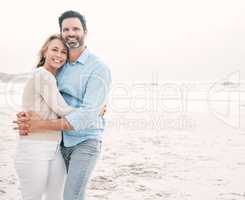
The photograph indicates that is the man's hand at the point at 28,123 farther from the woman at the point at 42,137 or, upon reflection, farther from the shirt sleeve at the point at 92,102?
the shirt sleeve at the point at 92,102

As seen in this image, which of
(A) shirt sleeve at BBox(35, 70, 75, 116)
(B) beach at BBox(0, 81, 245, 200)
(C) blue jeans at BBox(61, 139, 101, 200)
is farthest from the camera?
(B) beach at BBox(0, 81, 245, 200)

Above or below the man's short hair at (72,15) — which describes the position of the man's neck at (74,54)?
below

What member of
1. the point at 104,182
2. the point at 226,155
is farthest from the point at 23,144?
the point at 226,155

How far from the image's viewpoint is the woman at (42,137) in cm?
245

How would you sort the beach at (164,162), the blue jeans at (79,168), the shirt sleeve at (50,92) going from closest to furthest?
1. the shirt sleeve at (50,92)
2. the blue jeans at (79,168)
3. the beach at (164,162)

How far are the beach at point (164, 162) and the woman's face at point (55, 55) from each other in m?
2.39

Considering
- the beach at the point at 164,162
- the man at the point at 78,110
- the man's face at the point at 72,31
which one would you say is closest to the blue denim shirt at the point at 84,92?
the man at the point at 78,110

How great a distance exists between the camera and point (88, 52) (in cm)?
267

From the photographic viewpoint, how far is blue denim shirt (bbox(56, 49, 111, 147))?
2.48 metres

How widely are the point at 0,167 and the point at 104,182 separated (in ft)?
6.12

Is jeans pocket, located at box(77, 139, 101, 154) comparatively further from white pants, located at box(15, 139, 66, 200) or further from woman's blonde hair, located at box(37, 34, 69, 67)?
woman's blonde hair, located at box(37, 34, 69, 67)

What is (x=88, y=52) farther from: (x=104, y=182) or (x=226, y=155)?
(x=226, y=155)

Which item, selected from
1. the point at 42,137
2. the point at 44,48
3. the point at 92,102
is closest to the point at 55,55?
the point at 44,48

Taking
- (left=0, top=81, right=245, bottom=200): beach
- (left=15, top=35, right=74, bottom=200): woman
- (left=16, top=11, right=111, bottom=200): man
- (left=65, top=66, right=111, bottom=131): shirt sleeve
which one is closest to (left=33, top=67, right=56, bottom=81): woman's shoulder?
(left=15, top=35, right=74, bottom=200): woman
